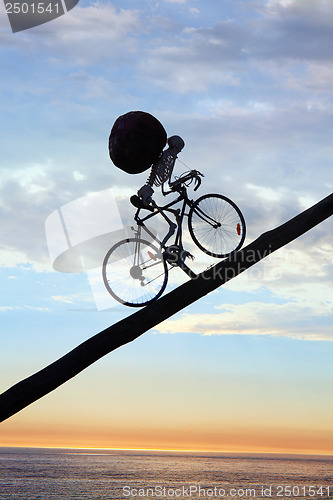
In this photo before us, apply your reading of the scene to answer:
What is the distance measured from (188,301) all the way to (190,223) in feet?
9.01

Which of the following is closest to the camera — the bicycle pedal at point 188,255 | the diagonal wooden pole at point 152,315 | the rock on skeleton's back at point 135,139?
the diagonal wooden pole at point 152,315

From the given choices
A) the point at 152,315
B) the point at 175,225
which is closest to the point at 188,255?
the point at 175,225

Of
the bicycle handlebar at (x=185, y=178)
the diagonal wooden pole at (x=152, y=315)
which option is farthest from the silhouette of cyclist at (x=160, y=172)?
the diagonal wooden pole at (x=152, y=315)

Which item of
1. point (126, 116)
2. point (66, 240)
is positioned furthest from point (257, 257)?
point (66, 240)

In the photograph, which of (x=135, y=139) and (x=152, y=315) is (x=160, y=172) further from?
(x=152, y=315)

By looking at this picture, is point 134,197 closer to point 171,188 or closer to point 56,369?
point 171,188

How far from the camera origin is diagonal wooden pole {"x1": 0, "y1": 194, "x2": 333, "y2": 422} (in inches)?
236

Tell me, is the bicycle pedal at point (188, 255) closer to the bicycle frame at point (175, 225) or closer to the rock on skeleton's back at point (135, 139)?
the bicycle frame at point (175, 225)

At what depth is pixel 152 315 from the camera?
20.9ft

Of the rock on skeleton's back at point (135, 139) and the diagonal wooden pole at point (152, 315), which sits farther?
the rock on skeleton's back at point (135, 139)

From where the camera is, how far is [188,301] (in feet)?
21.6

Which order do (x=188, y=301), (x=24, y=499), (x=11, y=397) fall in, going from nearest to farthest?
(x=11, y=397)
(x=188, y=301)
(x=24, y=499)

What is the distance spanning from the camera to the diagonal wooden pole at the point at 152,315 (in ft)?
19.7

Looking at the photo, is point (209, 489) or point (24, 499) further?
point (209, 489)
